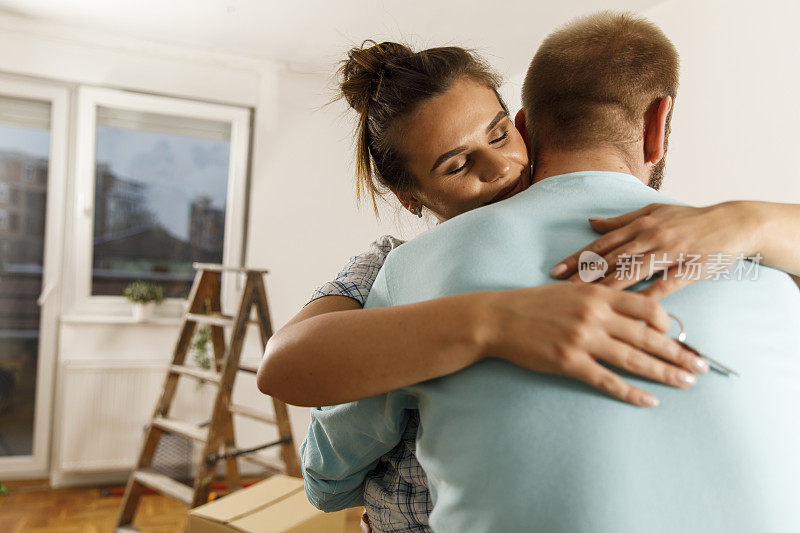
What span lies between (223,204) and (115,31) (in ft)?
4.21

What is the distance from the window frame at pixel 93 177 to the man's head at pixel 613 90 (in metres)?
3.61

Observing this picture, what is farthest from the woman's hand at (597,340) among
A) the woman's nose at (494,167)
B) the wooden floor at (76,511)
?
the wooden floor at (76,511)

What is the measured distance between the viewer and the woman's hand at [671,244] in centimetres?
62

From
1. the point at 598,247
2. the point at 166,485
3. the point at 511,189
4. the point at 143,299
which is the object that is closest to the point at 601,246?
the point at 598,247

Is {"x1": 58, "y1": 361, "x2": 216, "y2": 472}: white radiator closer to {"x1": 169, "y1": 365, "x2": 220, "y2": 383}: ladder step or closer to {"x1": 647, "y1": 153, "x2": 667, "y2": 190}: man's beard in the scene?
{"x1": 169, "y1": 365, "x2": 220, "y2": 383}: ladder step

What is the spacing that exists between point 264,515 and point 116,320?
7.43 ft

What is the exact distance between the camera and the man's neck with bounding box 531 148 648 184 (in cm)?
77

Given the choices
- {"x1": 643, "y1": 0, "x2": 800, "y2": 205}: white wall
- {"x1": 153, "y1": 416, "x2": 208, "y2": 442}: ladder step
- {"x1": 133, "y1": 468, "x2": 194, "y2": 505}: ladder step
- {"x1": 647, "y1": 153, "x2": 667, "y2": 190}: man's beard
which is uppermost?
{"x1": 643, "y1": 0, "x2": 800, "y2": 205}: white wall

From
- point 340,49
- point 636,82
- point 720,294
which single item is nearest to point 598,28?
point 636,82

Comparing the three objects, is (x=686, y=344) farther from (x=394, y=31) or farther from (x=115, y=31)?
(x=115, y=31)

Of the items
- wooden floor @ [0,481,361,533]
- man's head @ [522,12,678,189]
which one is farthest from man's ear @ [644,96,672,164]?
wooden floor @ [0,481,361,533]

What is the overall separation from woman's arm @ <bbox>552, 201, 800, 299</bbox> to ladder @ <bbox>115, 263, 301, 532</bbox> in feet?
8.48

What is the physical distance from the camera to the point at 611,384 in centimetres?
56

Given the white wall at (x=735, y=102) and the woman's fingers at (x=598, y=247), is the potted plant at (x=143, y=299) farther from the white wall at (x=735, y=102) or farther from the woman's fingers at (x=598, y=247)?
the woman's fingers at (x=598, y=247)
